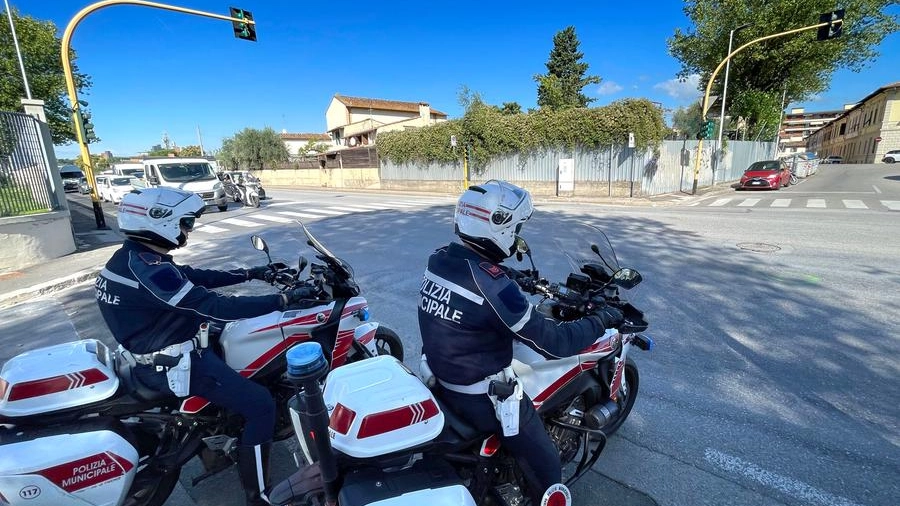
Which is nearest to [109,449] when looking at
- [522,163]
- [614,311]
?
[614,311]

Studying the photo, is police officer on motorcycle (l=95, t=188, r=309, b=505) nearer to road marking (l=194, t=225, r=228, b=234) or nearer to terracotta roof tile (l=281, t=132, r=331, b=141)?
road marking (l=194, t=225, r=228, b=234)

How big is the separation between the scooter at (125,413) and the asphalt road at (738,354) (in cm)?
40

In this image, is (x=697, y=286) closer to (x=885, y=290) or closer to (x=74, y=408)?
(x=885, y=290)

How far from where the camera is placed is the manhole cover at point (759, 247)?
7.71m

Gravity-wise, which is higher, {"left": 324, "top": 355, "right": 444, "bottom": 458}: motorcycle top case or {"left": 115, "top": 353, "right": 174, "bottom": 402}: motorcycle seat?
{"left": 324, "top": 355, "right": 444, "bottom": 458}: motorcycle top case

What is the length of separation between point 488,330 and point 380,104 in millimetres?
62465

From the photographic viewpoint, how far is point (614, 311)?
7.70ft

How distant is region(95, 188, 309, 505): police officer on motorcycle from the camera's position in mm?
2299

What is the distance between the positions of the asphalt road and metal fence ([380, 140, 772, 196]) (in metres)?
10.2

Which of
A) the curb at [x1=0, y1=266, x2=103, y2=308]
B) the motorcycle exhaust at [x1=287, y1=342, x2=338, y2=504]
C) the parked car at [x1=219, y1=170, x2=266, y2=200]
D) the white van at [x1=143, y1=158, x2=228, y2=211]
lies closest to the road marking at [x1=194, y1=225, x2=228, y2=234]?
the white van at [x1=143, y1=158, x2=228, y2=211]

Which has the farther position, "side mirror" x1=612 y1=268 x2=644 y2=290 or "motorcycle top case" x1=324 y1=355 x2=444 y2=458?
"side mirror" x1=612 y1=268 x2=644 y2=290

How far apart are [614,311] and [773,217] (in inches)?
485

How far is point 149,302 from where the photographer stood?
2314 mm

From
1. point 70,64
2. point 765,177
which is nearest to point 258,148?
point 70,64
